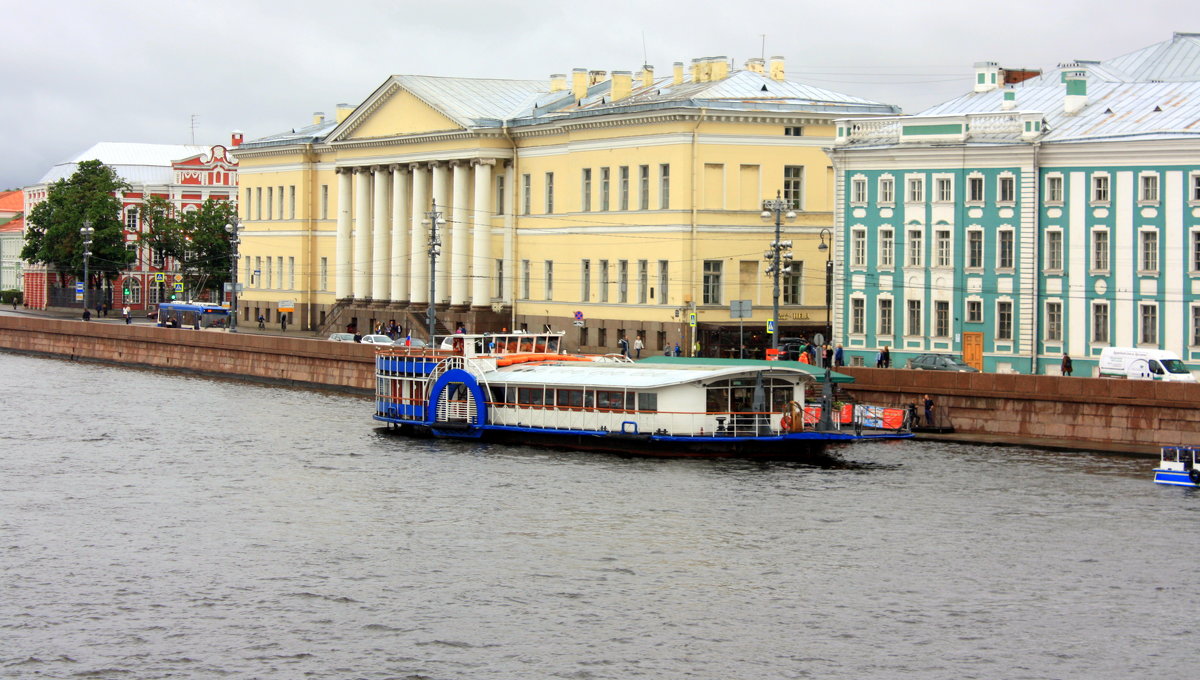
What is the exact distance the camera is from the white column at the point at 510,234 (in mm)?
78938

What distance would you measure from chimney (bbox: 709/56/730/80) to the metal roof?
219 ft

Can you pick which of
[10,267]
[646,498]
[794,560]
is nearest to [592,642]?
[794,560]

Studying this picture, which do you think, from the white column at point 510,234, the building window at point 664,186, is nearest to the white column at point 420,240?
the white column at point 510,234

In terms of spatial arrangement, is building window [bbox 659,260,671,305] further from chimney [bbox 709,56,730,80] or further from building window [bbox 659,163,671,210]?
chimney [bbox 709,56,730,80]

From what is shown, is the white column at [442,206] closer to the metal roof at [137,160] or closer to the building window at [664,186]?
the building window at [664,186]

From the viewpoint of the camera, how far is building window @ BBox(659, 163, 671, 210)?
68.4m

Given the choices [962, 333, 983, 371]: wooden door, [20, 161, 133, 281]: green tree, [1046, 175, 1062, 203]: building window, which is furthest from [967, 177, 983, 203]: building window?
[20, 161, 133, 281]: green tree

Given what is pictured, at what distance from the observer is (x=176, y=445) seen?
1930 inches

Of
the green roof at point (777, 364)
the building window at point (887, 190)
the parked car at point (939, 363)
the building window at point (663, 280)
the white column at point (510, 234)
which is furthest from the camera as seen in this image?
the white column at point (510, 234)

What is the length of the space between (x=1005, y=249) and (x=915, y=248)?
3.27m

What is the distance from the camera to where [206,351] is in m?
75.7

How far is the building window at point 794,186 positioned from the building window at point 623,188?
20.7 feet

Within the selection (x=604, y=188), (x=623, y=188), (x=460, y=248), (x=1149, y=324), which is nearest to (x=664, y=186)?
(x=623, y=188)

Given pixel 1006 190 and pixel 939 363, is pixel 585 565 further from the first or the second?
pixel 1006 190
